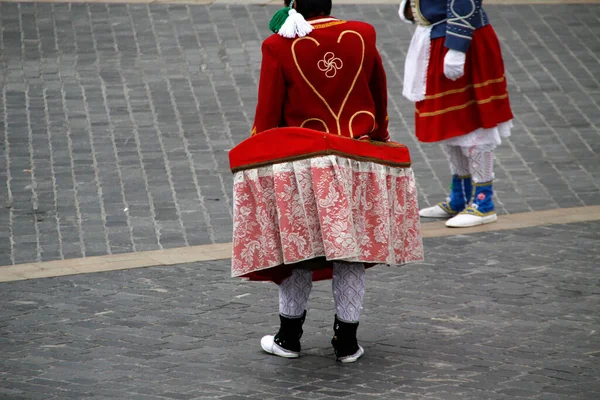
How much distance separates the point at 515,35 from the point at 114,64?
13.0ft

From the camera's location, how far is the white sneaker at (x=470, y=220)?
25.9 ft

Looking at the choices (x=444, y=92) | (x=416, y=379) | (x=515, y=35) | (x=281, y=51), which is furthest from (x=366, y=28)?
(x=515, y=35)

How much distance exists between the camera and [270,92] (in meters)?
5.14

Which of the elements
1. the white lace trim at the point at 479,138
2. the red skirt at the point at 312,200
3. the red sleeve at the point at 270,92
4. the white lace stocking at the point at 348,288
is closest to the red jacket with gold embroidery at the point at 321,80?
the red sleeve at the point at 270,92

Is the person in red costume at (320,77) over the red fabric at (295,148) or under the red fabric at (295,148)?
over

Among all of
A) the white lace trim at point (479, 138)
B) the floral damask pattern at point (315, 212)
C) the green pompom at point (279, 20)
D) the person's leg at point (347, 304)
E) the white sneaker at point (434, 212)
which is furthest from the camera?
the white sneaker at point (434, 212)

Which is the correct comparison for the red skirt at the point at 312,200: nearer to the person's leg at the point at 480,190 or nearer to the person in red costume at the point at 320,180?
the person in red costume at the point at 320,180

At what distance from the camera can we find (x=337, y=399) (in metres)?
4.92

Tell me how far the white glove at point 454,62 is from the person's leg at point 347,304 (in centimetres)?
256

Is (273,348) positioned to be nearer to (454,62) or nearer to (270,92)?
(270,92)

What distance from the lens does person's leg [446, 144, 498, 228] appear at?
788 centimetres

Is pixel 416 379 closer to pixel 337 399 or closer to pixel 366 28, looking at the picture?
pixel 337 399

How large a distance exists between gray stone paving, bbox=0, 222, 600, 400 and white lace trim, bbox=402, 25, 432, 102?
3.53ft

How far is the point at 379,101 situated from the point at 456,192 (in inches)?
112
